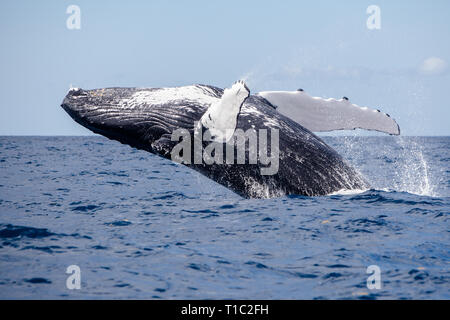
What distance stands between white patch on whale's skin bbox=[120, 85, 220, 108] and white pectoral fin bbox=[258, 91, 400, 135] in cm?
136

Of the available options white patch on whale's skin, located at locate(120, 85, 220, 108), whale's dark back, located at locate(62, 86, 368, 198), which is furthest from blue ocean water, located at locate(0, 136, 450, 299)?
white patch on whale's skin, located at locate(120, 85, 220, 108)

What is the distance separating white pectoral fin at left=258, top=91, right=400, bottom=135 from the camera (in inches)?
388

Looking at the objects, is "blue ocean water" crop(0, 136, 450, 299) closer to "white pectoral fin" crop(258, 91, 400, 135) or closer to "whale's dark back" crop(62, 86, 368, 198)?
"whale's dark back" crop(62, 86, 368, 198)

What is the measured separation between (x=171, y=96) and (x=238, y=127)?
3.91ft

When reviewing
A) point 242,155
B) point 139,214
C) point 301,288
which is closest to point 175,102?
point 242,155

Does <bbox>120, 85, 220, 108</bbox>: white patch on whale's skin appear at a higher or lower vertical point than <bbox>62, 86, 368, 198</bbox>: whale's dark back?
higher

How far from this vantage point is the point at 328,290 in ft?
17.1

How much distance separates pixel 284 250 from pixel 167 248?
1391 millimetres

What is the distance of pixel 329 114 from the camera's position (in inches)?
394

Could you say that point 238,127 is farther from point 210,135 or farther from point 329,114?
point 329,114

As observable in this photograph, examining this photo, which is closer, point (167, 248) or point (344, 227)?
point (167, 248)

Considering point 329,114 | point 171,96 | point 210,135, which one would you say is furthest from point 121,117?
point 329,114
